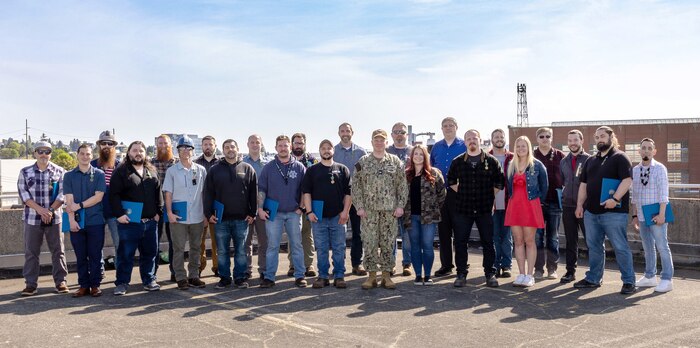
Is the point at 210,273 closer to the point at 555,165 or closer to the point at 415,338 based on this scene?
the point at 415,338

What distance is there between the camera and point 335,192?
823cm

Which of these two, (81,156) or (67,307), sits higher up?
(81,156)

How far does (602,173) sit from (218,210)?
498cm

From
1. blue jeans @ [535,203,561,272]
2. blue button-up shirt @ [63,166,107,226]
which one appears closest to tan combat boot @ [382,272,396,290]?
blue jeans @ [535,203,561,272]

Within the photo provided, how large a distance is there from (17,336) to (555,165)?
22.6ft

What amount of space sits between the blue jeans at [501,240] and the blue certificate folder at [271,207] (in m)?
3.11

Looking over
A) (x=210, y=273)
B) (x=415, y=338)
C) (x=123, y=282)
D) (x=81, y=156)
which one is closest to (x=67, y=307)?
(x=123, y=282)

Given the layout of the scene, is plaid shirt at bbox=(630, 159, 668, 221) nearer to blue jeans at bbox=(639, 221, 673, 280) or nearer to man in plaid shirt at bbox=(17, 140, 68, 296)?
blue jeans at bbox=(639, 221, 673, 280)

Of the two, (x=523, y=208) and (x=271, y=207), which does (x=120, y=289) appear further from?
(x=523, y=208)

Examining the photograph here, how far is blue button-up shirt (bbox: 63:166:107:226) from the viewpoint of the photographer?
25.8 feet

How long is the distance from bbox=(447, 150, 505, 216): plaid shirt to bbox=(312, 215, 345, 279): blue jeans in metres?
1.66

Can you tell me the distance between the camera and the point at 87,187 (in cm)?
794

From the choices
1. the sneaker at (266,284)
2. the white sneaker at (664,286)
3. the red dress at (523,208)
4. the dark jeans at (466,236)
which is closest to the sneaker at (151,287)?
the sneaker at (266,284)

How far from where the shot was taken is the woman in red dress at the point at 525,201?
807 centimetres
